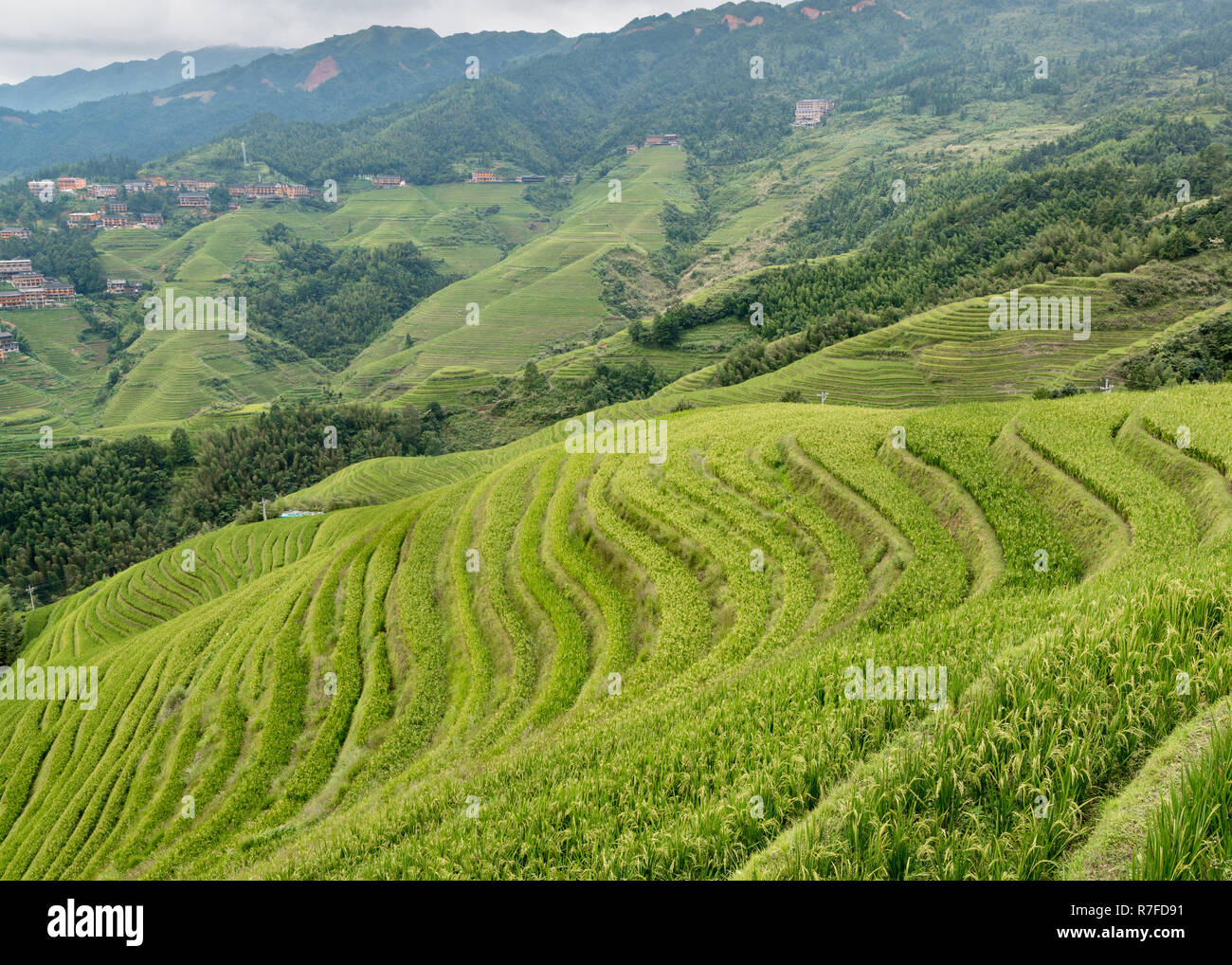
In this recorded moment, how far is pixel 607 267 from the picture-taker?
141 meters

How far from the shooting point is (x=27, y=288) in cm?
14175

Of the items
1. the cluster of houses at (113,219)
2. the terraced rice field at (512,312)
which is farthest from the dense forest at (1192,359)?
the cluster of houses at (113,219)

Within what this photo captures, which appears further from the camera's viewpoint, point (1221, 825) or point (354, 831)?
point (354, 831)

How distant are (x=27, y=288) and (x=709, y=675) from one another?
182 meters

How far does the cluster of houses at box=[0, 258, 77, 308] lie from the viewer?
139 m

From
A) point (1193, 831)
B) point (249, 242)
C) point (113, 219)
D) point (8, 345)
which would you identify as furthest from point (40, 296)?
point (1193, 831)

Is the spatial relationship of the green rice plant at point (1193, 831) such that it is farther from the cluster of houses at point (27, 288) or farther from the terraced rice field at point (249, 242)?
the cluster of houses at point (27, 288)

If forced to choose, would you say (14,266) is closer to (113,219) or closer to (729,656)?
(113,219)

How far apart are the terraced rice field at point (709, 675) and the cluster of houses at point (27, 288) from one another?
151678 mm
